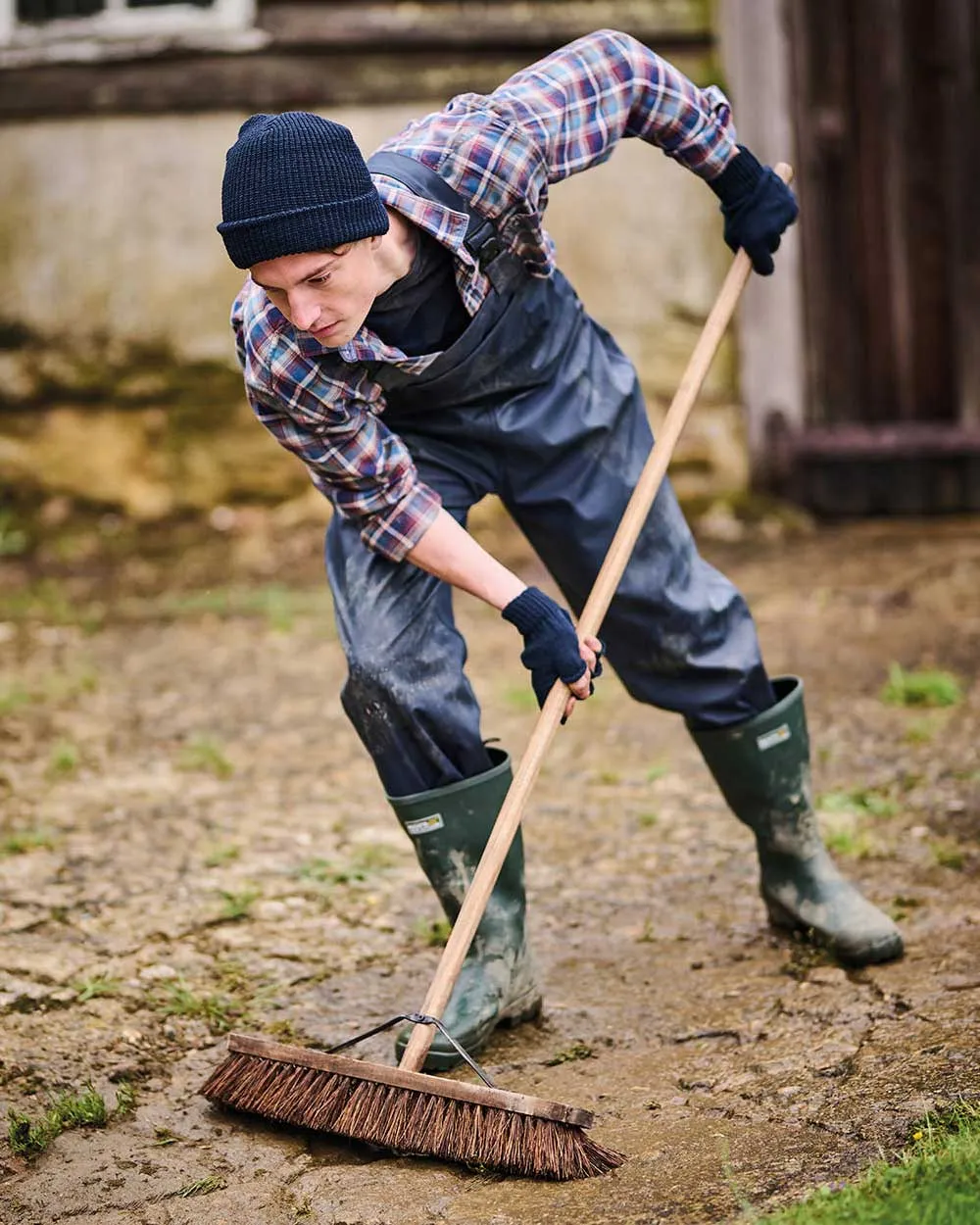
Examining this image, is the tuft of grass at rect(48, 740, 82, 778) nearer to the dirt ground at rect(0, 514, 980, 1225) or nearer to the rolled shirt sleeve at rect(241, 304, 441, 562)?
the dirt ground at rect(0, 514, 980, 1225)

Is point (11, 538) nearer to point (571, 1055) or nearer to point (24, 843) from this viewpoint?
point (24, 843)

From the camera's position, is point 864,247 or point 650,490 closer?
point 650,490

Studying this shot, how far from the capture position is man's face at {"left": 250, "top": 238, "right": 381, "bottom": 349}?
2516 mm

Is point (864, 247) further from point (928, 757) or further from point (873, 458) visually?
point (928, 757)

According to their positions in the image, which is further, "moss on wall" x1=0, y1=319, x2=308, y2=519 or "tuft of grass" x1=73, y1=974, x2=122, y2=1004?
"moss on wall" x1=0, y1=319, x2=308, y2=519

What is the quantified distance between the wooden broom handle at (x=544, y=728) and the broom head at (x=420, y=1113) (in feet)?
0.33

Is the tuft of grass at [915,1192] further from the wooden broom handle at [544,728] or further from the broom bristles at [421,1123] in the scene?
the wooden broom handle at [544,728]

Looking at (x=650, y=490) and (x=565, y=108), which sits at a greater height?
(x=565, y=108)

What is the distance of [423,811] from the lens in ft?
9.53

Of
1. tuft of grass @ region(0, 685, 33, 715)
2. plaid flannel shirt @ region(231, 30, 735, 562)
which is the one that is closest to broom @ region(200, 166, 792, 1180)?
plaid flannel shirt @ region(231, 30, 735, 562)

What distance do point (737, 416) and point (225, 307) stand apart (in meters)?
2.25

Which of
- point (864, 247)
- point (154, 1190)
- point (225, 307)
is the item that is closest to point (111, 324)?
point (225, 307)

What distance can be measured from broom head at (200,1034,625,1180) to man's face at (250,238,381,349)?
1.16 meters

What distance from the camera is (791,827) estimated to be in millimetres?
3240
